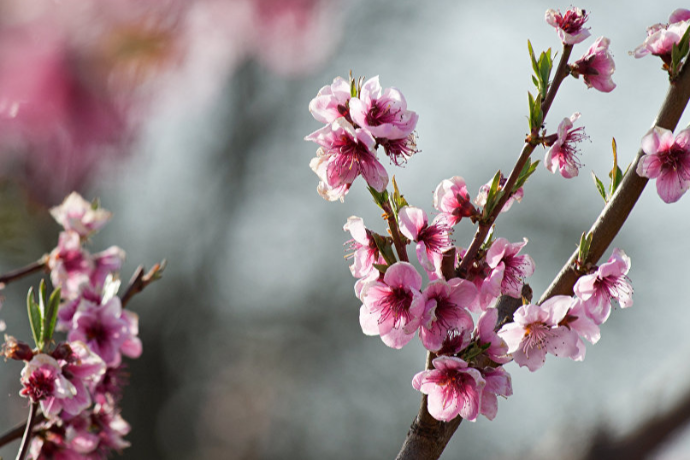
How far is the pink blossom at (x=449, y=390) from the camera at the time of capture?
0.67 meters

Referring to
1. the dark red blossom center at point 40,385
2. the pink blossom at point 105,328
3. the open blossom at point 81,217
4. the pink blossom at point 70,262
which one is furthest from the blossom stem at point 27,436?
the open blossom at point 81,217

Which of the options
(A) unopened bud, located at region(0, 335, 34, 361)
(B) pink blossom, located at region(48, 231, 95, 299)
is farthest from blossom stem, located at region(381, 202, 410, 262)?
(B) pink blossom, located at region(48, 231, 95, 299)

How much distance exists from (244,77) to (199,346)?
2.33m

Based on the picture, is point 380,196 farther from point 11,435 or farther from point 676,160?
point 11,435

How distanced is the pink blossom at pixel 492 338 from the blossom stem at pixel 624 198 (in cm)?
9

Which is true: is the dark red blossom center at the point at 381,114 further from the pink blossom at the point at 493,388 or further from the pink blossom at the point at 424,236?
the pink blossom at the point at 493,388

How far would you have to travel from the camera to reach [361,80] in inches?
28.5

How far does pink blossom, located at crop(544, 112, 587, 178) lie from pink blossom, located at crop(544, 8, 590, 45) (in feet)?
0.27

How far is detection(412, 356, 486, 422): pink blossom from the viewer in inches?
26.3

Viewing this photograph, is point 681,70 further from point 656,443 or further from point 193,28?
point 193,28

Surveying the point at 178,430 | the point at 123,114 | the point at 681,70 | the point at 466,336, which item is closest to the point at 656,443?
the point at 466,336

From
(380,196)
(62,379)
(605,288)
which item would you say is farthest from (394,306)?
(62,379)

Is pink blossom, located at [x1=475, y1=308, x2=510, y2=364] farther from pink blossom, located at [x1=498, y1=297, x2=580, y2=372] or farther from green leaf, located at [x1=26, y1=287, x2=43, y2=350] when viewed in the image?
green leaf, located at [x1=26, y1=287, x2=43, y2=350]

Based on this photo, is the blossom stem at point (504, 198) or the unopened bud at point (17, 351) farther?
the unopened bud at point (17, 351)
